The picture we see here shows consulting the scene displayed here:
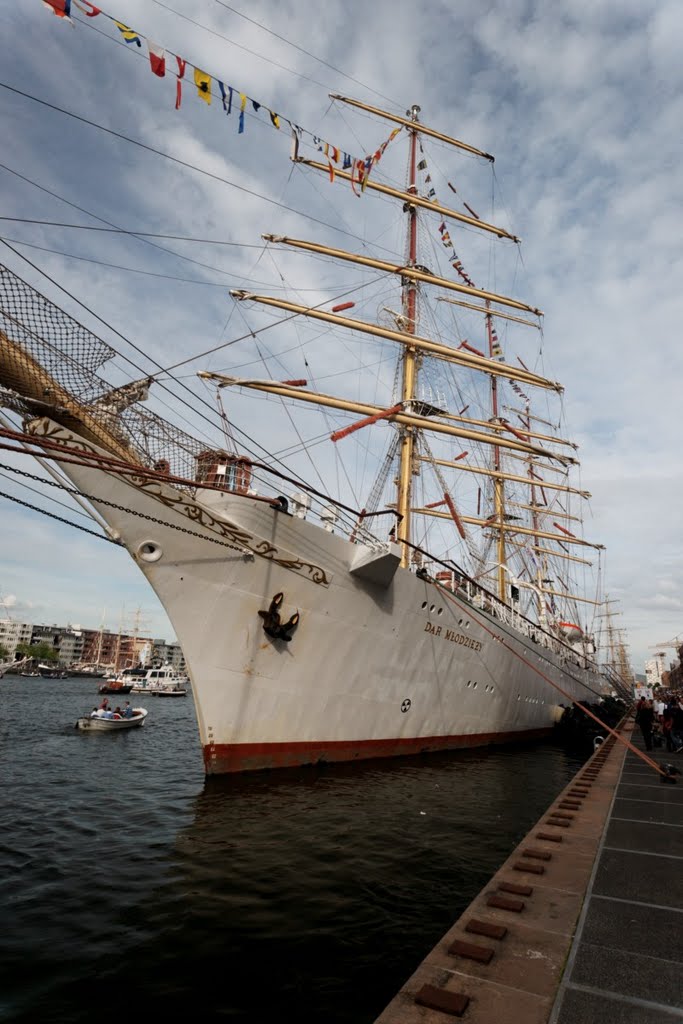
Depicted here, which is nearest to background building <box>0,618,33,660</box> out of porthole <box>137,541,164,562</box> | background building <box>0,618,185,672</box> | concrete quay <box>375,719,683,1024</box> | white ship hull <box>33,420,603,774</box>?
background building <box>0,618,185,672</box>

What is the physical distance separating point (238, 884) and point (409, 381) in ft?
57.5

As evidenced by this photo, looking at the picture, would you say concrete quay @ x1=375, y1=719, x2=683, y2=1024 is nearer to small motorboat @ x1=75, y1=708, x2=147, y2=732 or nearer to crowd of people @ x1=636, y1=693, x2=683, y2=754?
crowd of people @ x1=636, y1=693, x2=683, y2=754

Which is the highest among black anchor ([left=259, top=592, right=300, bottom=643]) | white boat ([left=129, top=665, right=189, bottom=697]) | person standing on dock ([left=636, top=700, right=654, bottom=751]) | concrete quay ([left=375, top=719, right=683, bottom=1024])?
black anchor ([left=259, top=592, right=300, bottom=643])

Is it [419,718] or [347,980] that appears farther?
[419,718]

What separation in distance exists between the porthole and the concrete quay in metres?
7.82

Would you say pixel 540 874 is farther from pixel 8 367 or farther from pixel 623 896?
pixel 8 367

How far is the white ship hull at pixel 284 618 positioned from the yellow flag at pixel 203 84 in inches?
249

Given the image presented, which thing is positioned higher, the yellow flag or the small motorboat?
the yellow flag

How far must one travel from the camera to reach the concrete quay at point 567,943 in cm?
276

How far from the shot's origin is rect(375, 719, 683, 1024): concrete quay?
2.76 metres

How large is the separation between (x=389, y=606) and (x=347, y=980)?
9023 millimetres

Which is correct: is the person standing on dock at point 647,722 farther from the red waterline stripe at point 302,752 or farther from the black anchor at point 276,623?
the black anchor at point 276,623

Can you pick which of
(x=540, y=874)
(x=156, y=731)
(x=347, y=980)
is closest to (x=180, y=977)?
(x=347, y=980)

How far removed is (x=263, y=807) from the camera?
943cm
